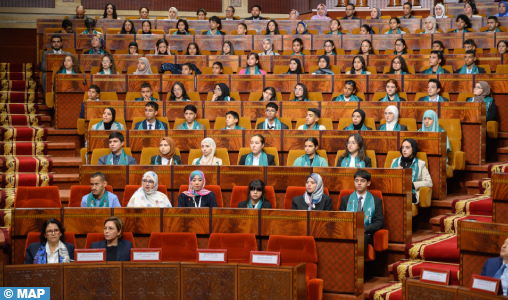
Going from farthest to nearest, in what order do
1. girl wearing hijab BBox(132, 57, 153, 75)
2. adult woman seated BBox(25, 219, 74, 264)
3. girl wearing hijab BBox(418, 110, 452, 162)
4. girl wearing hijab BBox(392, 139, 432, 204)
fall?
1. girl wearing hijab BBox(132, 57, 153, 75)
2. girl wearing hijab BBox(418, 110, 452, 162)
3. girl wearing hijab BBox(392, 139, 432, 204)
4. adult woman seated BBox(25, 219, 74, 264)

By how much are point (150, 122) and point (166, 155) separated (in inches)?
19.9

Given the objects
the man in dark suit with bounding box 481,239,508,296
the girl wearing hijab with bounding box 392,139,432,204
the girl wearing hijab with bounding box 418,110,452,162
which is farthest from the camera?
the girl wearing hijab with bounding box 418,110,452,162

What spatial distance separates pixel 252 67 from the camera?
4047mm

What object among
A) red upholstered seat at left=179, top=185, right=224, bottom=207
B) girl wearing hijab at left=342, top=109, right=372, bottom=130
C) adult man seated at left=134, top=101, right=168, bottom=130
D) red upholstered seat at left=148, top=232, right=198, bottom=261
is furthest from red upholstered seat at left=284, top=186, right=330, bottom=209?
adult man seated at left=134, top=101, right=168, bottom=130

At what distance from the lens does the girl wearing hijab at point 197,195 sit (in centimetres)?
239

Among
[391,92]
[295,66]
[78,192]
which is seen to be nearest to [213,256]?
[78,192]

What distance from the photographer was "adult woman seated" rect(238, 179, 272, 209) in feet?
7.55

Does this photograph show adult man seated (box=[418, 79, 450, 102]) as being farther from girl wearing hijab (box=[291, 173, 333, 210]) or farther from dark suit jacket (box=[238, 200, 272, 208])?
dark suit jacket (box=[238, 200, 272, 208])

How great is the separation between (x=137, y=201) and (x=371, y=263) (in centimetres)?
100

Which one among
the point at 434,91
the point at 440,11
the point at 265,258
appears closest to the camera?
the point at 265,258

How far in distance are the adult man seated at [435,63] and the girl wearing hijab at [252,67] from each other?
1.11 m

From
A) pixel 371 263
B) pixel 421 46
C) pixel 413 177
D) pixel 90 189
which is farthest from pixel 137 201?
pixel 421 46

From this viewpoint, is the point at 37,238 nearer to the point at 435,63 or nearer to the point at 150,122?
the point at 150,122

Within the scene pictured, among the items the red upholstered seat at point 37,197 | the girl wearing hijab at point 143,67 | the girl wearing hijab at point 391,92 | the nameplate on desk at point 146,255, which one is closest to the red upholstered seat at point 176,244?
the nameplate on desk at point 146,255
